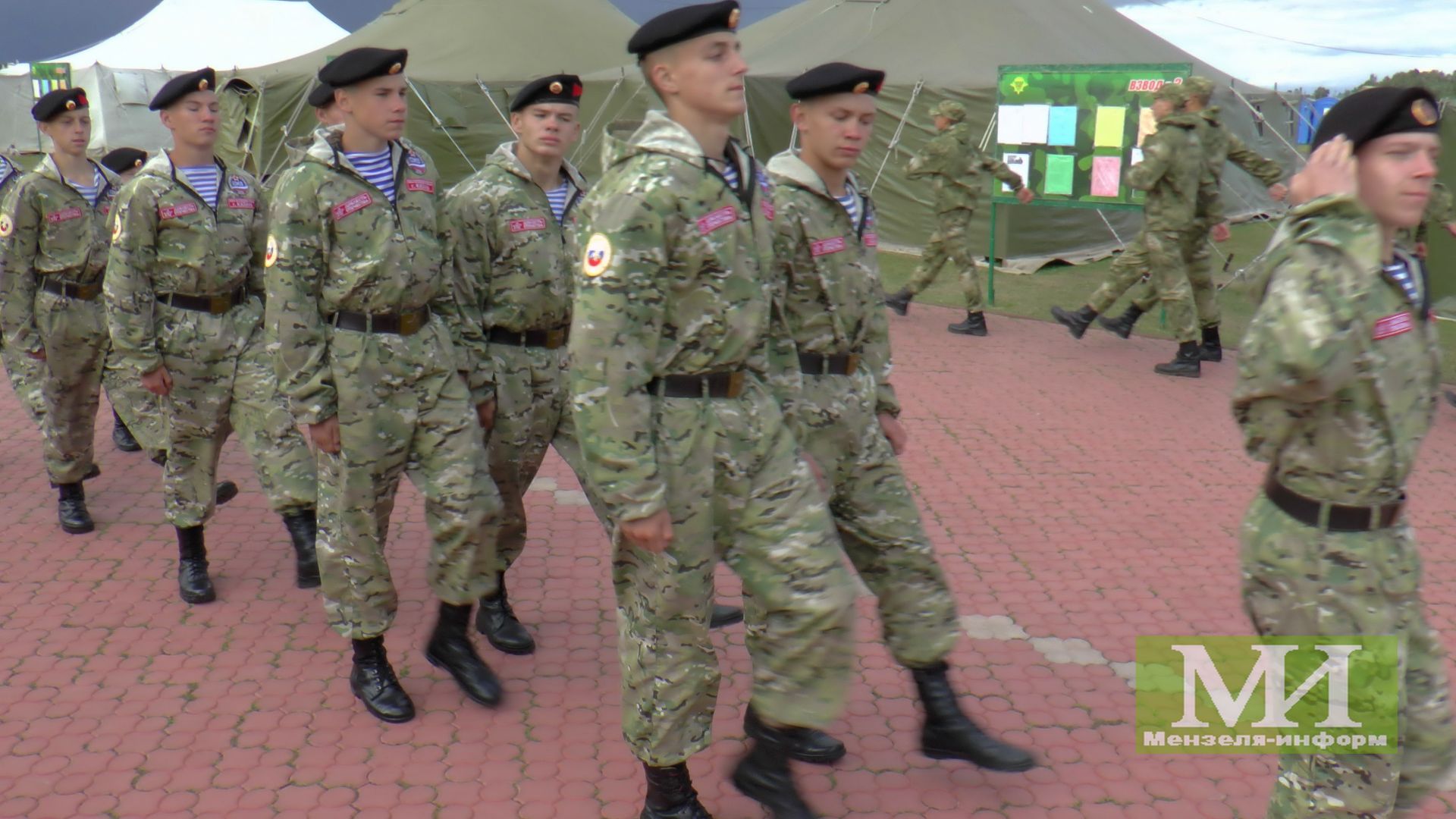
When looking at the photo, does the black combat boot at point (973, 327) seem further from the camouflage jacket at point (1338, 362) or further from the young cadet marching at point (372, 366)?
the camouflage jacket at point (1338, 362)

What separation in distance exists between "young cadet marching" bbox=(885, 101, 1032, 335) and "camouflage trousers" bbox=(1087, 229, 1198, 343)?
1603mm

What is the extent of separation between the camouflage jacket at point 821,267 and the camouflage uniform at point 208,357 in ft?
8.81

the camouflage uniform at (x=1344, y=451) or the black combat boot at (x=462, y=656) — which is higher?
the camouflage uniform at (x=1344, y=451)

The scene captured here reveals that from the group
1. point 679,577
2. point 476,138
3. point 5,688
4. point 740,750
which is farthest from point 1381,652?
point 476,138

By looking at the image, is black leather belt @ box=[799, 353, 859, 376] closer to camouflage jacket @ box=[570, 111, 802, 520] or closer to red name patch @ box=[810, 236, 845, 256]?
red name patch @ box=[810, 236, 845, 256]

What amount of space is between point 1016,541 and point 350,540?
321cm

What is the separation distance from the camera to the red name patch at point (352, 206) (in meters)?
4.07

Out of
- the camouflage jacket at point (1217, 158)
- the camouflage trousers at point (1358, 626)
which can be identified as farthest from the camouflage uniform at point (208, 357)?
the camouflage jacket at point (1217, 158)

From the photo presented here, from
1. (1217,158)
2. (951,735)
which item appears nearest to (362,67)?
(951,735)

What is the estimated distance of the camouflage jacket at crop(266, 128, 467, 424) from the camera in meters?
4.05

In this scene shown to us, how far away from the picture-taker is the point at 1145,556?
5.69 metres

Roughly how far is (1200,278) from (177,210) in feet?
24.1

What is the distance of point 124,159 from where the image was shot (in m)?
8.58

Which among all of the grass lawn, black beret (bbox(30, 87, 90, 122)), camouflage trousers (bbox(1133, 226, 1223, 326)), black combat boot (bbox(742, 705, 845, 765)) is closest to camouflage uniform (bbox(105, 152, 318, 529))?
black beret (bbox(30, 87, 90, 122))
